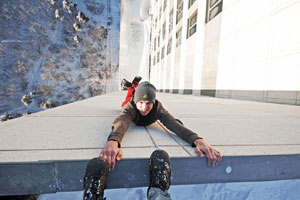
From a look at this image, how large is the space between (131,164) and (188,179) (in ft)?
1.76

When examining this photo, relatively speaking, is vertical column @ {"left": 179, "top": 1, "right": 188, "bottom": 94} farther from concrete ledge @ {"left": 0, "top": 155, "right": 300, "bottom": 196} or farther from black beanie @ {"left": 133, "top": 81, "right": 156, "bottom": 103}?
concrete ledge @ {"left": 0, "top": 155, "right": 300, "bottom": 196}

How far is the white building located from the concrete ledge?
5007 millimetres

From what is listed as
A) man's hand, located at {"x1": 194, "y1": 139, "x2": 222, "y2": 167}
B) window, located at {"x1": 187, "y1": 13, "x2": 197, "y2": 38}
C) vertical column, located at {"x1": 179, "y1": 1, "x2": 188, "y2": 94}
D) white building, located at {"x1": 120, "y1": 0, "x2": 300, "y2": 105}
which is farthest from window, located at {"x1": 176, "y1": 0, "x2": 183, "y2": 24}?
man's hand, located at {"x1": 194, "y1": 139, "x2": 222, "y2": 167}

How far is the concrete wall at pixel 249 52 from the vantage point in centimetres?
466

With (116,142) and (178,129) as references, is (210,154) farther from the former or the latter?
(116,142)

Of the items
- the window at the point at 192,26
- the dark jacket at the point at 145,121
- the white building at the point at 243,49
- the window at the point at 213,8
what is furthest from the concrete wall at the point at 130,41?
the dark jacket at the point at 145,121

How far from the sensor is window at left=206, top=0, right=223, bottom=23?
26.2 feet

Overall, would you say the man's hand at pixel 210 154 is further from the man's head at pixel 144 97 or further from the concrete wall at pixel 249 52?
the concrete wall at pixel 249 52

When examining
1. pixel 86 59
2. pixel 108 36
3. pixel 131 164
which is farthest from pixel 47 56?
pixel 131 164

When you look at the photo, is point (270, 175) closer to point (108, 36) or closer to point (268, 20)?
point (268, 20)

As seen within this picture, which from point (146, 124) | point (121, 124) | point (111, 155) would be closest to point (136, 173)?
point (111, 155)

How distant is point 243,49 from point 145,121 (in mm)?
6863

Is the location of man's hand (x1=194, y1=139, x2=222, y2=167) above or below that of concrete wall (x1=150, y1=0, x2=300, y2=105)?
below

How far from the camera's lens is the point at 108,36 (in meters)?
16.5
